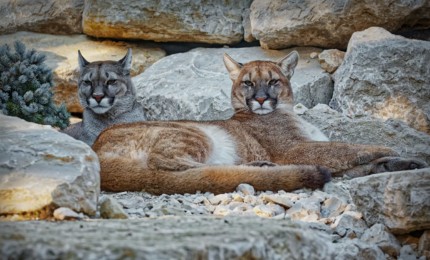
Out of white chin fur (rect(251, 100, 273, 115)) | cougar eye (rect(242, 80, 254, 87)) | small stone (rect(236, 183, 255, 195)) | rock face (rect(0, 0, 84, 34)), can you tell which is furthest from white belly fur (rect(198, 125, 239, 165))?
rock face (rect(0, 0, 84, 34))

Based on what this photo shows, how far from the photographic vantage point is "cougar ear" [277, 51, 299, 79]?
821cm

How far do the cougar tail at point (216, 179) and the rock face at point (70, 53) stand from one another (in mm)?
4308

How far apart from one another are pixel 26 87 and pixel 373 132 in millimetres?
3844

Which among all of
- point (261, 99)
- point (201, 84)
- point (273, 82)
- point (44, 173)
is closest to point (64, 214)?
point (44, 173)

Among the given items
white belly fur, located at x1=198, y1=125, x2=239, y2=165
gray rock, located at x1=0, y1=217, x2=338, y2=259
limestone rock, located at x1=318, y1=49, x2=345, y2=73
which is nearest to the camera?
gray rock, located at x1=0, y1=217, x2=338, y2=259

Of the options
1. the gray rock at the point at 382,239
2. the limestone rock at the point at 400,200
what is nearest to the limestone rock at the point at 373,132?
the limestone rock at the point at 400,200

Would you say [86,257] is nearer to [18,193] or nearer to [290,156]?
[18,193]

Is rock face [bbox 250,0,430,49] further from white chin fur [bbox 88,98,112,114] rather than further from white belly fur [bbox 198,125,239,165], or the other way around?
white belly fur [bbox 198,125,239,165]

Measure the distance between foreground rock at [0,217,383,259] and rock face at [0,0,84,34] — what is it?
7074 millimetres

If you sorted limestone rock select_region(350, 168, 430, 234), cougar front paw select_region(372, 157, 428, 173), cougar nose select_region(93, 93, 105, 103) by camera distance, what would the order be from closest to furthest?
1. limestone rock select_region(350, 168, 430, 234)
2. cougar front paw select_region(372, 157, 428, 173)
3. cougar nose select_region(93, 93, 105, 103)

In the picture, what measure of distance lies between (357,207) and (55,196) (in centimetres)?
197

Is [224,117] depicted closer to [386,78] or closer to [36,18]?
[386,78]

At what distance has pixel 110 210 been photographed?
15.1 feet

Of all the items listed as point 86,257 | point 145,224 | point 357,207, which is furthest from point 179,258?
point 357,207
